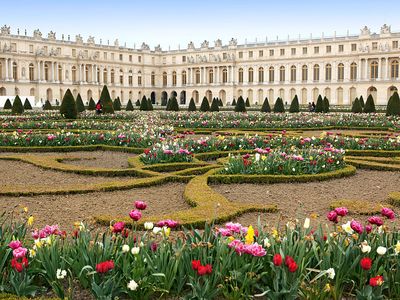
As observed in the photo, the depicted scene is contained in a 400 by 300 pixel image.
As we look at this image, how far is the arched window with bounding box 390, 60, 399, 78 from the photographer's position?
59000 millimetres

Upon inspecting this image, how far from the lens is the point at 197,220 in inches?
239

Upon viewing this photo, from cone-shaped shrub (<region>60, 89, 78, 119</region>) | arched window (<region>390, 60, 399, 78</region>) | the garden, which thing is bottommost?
the garden

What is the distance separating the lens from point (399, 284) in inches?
148

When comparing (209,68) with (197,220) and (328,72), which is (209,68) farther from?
(197,220)

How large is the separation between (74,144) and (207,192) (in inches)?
296

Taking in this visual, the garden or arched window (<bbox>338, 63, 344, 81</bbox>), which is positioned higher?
arched window (<bbox>338, 63, 344, 81</bbox>)

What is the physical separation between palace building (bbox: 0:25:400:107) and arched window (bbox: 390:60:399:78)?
0.11 m

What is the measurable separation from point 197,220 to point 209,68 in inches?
2659

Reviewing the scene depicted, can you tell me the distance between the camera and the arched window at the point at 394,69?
5900 centimetres

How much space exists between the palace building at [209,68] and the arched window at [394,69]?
111 mm

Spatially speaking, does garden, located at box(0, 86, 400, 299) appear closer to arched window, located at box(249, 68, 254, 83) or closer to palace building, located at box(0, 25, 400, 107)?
palace building, located at box(0, 25, 400, 107)

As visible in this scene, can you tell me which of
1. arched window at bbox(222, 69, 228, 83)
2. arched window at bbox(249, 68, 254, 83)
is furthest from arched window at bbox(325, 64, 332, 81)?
arched window at bbox(222, 69, 228, 83)

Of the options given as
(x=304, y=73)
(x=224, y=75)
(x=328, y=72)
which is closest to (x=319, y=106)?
(x=328, y=72)

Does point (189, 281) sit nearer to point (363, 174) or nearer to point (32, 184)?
point (32, 184)
